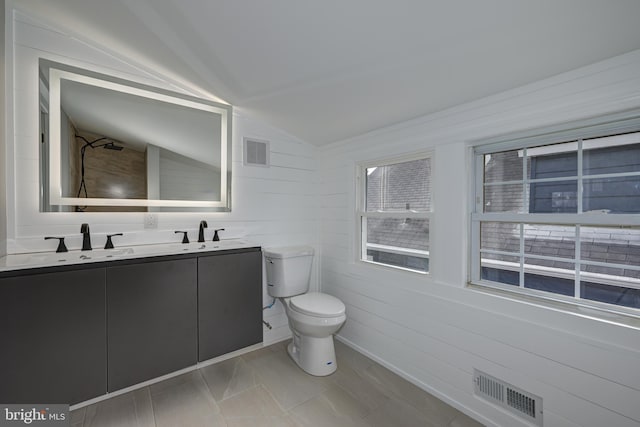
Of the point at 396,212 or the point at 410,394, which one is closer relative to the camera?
the point at 410,394

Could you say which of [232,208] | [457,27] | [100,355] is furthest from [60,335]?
[457,27]

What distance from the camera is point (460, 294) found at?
175 cm

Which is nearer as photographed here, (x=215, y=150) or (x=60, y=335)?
(x=60, y=335)

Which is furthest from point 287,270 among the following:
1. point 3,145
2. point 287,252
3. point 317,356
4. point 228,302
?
point 3,145

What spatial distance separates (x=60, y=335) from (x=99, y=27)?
1834 mm

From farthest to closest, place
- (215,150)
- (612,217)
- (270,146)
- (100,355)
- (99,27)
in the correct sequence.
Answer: (270,146), (215,150), (99,27), (100,355), (612,217)

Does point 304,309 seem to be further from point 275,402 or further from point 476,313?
point 476,313

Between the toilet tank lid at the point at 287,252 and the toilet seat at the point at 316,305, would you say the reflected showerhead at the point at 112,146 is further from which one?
the toilet seat at the point at 316,305

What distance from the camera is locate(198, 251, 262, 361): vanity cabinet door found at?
6.27ft

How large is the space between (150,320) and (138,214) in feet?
2.53

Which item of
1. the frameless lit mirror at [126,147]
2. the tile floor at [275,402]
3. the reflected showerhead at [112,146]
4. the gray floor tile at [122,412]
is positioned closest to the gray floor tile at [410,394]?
the tile floor at [275,402]

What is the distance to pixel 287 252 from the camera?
7.75 ft

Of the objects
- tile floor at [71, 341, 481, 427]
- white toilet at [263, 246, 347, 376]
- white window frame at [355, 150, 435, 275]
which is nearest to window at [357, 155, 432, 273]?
white window frame at [355, 150, 435, 275]

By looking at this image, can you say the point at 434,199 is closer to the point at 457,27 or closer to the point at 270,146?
the point at 457,27
